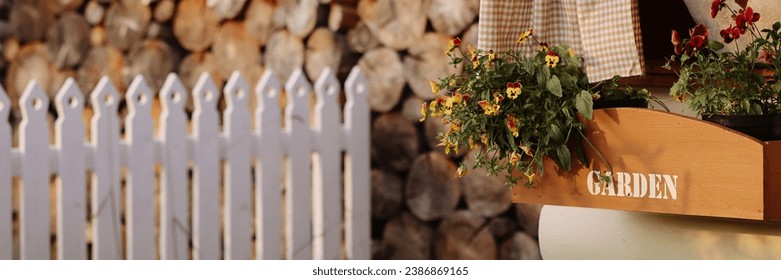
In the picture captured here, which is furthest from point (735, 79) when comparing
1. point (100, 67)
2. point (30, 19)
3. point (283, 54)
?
point (30, 19)

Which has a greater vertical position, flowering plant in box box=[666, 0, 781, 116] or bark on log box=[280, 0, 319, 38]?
bark on log box=[280, 0, 319, 38]

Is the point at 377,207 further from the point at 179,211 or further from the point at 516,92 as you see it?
the point at 516,92

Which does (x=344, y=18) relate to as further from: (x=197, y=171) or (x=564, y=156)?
(x=564, y=156)

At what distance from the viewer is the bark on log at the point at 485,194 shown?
327 cm

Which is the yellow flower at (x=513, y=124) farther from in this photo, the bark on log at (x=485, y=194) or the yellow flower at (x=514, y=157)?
the bark on log at (x=485, y=194)

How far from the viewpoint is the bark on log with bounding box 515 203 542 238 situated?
10.6ft

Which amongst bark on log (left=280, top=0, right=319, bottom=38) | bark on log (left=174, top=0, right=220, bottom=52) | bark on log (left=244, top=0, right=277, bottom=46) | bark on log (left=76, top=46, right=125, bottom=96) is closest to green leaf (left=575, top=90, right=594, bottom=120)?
bark on log (left=280, top=0, right=319, bottom=38)

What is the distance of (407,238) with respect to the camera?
3449 millimetres

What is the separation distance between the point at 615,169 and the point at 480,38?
42cm

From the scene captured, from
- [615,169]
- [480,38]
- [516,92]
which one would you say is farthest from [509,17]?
[615,169]

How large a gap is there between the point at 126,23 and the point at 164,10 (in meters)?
0.18

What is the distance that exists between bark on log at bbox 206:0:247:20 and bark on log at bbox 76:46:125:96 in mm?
437

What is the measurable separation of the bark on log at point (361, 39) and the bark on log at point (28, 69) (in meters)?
1.24

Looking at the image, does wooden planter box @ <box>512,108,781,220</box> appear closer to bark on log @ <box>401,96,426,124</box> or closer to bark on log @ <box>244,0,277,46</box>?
bark on log @ <box>401,96,426,124</box>
